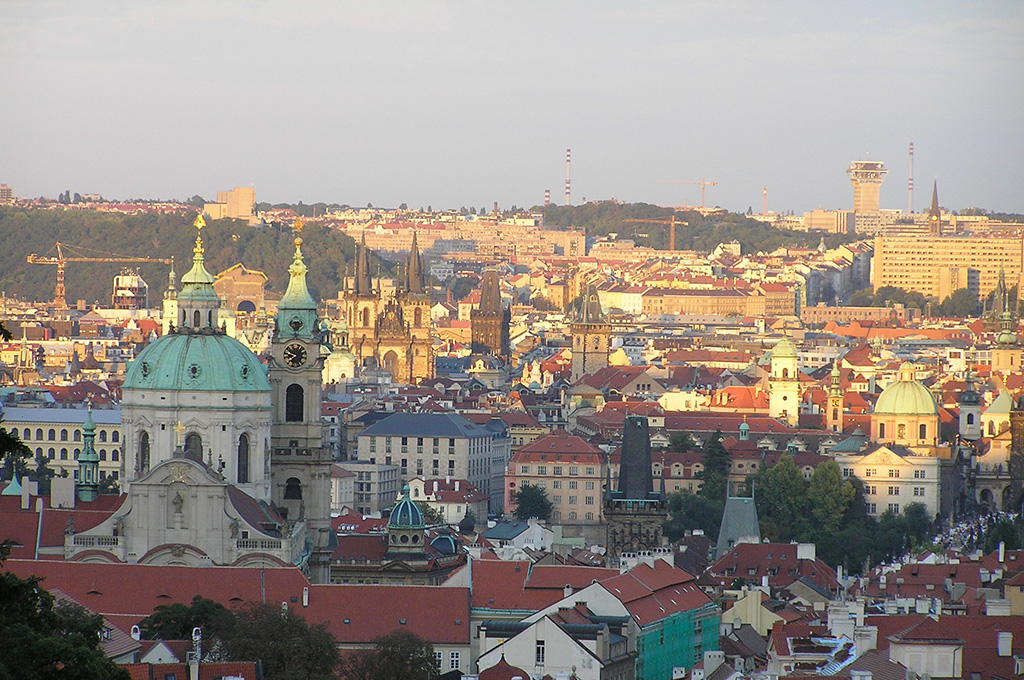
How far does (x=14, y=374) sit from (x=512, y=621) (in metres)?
108

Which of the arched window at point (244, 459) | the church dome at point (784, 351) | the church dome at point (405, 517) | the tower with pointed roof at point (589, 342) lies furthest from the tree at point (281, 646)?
the tower with pointed roof at point (589, 342)

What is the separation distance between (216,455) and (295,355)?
4.99m

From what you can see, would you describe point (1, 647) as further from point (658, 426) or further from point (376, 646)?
point (658, 426)

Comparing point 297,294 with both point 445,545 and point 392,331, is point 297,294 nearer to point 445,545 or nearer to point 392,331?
point 445,545

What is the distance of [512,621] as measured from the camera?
5916 cm

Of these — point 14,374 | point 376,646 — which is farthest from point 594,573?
point 14,374

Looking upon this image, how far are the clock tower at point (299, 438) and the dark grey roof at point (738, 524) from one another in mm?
22466

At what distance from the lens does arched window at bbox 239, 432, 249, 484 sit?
65.9 metres

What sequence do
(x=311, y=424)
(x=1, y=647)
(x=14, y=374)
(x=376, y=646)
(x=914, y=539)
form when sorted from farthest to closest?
(x=14, y=374), (x=914, y=539), (x=311, y=424), (x=376, y=646), (x=1, y=647)

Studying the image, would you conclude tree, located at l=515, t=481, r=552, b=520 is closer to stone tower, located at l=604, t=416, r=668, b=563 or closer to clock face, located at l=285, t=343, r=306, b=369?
stone tower, located at l=604, t=416, r=668, b=563

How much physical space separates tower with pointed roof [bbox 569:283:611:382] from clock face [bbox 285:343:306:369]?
3973 inches

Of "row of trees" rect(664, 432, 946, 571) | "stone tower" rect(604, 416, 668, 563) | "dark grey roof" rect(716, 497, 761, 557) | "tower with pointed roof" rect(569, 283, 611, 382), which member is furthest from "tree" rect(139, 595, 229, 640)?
"tower with pointed roof" rect(569, 283, 611, 382)

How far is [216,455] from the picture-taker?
65.6 m

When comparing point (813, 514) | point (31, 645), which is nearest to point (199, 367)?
point (31, 645)
